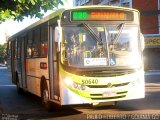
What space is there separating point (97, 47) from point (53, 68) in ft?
5.22

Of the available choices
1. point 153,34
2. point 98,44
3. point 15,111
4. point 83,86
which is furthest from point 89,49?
point 153,34

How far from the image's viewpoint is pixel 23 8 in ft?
37.7

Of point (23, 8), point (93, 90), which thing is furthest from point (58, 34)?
point (93, 90)

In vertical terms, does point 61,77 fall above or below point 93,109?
above

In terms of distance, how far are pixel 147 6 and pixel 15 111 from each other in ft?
119

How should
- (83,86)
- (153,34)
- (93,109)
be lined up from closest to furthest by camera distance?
(83,86) < (93,109) < (153,34)

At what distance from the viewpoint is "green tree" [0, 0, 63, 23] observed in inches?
411

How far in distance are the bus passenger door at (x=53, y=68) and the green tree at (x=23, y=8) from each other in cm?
119

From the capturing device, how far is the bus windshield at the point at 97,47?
1209 cm

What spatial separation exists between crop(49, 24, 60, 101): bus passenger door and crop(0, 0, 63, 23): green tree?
1194mm

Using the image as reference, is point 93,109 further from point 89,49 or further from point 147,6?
point 147,6

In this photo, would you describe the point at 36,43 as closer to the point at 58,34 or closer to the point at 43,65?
the point at 43,65

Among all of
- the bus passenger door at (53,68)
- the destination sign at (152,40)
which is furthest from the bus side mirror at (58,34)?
the destination sign at (152,40)

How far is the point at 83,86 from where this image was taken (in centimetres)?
1202
